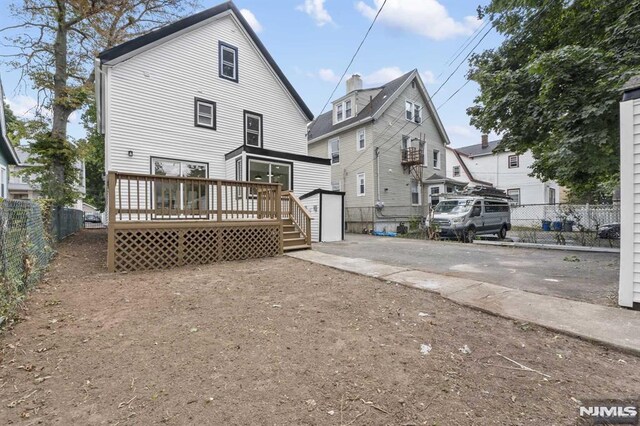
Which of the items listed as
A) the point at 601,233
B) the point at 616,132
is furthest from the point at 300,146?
the point at 601,233

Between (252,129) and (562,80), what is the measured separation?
34.5ft

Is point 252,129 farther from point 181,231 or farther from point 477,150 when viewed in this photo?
point 477,150

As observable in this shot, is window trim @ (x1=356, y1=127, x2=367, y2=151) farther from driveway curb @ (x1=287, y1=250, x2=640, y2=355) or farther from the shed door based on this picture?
driveway curb @ (x1=287, y1=250, x2=640, y2=355)

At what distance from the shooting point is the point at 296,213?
31.7 ft

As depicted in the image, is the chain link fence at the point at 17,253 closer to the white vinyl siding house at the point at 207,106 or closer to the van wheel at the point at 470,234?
the white vinyl siding house at the point at 207,106

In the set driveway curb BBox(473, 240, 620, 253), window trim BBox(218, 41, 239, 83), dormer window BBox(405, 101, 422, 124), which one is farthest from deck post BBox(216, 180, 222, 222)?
dormer window BBox(405, 101, 422, 124)

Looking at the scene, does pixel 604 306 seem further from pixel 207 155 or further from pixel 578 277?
pixel 207 155

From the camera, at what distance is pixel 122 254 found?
6129 millimetres

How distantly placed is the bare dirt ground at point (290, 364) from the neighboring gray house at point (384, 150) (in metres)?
15.5

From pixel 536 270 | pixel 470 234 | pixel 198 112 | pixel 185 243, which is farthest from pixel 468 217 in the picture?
pixel 198 112

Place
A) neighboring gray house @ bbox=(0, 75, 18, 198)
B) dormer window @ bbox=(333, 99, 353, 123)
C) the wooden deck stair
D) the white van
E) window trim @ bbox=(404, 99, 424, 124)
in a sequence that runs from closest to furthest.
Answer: the wooden deck stair < neighboring gray house @ bbox=(0, 75, 18, 198) < the white van < window trim @ bbox=(404, 99, 424, 124) < dormer window @ bbox=(333, 99, 353, 123)

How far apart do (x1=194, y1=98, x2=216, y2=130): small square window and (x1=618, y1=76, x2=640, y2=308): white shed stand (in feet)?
38.4

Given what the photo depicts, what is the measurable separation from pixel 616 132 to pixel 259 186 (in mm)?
7742

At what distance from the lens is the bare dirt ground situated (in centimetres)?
202
